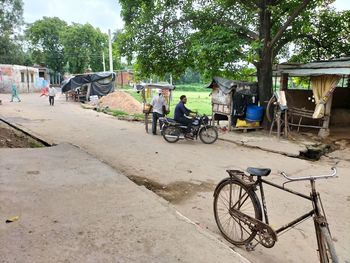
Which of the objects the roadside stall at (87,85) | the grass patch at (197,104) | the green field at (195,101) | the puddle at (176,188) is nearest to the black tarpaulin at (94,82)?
the roadside stall at (87,85)

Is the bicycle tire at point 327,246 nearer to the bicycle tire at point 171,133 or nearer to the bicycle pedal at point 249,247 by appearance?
the bicycle pedal at point 249,247

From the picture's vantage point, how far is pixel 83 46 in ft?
163

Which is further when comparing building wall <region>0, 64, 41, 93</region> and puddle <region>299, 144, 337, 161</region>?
building wall <region>0, 64, 41, 93</region>

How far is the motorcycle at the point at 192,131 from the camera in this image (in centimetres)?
1093

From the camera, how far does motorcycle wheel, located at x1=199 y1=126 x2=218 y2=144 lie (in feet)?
36.0

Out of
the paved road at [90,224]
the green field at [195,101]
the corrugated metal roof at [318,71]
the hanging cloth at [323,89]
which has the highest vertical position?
the corrugated metal roof at [318,71]

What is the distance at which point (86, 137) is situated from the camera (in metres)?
11.3

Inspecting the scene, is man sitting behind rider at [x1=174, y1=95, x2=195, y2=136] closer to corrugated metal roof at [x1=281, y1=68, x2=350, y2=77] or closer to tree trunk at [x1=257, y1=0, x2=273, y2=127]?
tree trunk at [x1=257, y1=0, x2=273, y2=127]

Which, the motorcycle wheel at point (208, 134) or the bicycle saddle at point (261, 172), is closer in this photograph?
the bicycle saddle at point (261, 172)

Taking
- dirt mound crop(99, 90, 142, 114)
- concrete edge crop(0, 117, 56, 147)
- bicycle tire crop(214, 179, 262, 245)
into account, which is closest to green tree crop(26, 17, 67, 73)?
dirt mound crop(99, 90, 142, 114)

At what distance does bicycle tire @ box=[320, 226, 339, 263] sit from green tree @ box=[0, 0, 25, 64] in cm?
4827

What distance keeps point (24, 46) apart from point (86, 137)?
46.3 meters

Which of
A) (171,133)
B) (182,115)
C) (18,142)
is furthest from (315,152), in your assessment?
(18,142)

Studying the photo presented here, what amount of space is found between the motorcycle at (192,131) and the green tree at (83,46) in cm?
4134
